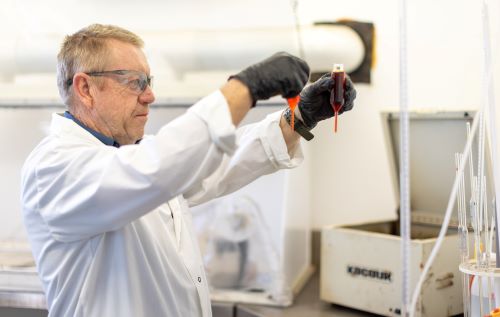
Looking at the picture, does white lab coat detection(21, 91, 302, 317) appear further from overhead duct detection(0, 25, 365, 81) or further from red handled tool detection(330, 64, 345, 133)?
overhead duct detection(0, 25, 365, 81)

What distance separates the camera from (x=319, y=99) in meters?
0.99

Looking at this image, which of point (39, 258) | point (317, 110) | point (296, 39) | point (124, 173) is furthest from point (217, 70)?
point (124, 173)

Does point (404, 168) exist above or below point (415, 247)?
above

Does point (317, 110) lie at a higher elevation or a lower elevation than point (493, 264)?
higher

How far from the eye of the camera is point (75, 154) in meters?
0.79

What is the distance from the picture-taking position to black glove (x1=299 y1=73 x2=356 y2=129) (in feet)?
3.13

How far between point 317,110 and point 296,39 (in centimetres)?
68

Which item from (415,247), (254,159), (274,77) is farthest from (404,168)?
(274,77)

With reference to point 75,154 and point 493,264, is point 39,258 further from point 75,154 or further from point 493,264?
point 493,264

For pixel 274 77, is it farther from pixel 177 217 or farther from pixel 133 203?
pixel 177 217

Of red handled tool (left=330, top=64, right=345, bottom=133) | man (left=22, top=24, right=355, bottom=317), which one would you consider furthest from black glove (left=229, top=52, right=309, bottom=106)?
red handled tool (left=330, top=64, right=345, bottom=133)

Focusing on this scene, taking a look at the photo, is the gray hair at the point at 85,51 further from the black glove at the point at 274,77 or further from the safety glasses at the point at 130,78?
the black glove at the point at 274,77

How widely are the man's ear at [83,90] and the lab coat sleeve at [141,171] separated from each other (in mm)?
225

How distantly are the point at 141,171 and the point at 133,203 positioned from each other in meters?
0.05
